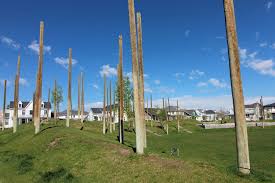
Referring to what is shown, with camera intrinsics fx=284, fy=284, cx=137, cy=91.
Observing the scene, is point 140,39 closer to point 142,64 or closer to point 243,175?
point 142,64

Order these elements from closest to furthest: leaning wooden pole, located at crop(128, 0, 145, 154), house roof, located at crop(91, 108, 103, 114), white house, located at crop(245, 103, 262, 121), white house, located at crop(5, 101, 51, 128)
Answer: leaning wooden pole, located at crop(128, 0, 145, 154) < white house, located at crop(5, 101, 51, 128) < house roof, located at crop(91, 108, 103, 114) < white house, located at crop(245, 103, 262, 121)

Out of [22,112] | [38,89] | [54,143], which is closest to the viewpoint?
[54,143]

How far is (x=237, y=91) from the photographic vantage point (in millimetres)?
12797

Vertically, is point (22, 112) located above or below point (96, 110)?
below

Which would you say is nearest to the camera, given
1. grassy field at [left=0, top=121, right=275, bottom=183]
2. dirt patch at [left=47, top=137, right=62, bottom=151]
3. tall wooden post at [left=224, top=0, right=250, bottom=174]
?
tall wooden post at [left=224, top=0, right=250, bottom=174]

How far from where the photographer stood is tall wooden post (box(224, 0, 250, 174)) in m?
12.6

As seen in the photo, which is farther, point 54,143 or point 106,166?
point 54,143

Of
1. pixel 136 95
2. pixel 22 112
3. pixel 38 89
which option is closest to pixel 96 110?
pixel 22 112

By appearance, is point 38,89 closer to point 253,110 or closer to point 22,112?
point 22,112

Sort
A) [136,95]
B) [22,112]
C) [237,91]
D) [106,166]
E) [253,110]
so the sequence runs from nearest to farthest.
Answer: [237,91], [106,166], [136,95], [22,112], [253,110]

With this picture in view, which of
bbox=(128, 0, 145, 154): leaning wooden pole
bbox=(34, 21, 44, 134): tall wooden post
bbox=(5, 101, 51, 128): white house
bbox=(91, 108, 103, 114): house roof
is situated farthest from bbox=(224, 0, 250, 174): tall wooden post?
bbox=(91, 108, 103, 114): house roof

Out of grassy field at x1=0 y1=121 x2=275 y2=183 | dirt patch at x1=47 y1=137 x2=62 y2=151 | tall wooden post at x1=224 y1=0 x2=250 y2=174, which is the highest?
tall wooden post at x1=224 y1=0 x2=250 y2=174

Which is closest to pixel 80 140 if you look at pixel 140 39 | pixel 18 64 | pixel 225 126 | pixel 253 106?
pixel 140 39

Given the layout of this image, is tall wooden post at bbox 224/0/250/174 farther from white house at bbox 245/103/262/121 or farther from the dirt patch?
white house at bbox 245/103/262/121
